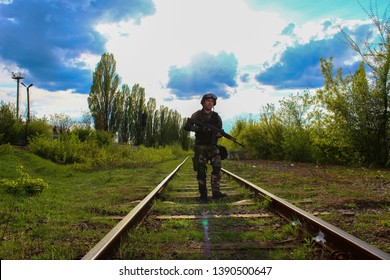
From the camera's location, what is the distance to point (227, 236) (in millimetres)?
3715

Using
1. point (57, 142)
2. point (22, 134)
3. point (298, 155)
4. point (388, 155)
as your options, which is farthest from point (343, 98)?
point (22, 134)

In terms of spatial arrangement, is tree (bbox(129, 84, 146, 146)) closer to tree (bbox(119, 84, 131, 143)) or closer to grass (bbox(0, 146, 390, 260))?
tree (bbox(119, 84, 131, 143))

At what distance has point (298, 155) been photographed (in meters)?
18.7

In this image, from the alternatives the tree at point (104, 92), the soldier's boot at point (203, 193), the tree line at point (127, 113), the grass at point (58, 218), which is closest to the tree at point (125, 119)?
the tree line at point (127, 113)

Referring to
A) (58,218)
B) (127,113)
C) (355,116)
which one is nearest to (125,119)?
(127,113)

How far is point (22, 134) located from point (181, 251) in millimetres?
15473

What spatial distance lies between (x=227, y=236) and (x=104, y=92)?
3185cm

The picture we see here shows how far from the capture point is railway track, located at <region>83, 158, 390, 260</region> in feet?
9.93

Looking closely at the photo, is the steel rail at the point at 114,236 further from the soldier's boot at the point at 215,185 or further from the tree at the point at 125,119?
the tree at the point at 125,119

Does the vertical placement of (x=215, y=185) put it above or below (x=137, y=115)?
below

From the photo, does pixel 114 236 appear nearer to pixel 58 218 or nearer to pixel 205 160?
pixel 58 218

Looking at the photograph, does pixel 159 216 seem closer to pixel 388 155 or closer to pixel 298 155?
pixel 388 155

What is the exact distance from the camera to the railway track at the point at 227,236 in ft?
9.93
